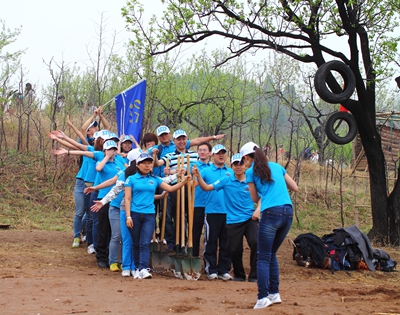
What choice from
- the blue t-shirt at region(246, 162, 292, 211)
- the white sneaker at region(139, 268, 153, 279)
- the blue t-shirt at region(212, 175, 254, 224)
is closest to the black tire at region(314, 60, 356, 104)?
the blue t-shirt at region(212, 175, 254, 224)

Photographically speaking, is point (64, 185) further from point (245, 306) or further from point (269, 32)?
point (245, 306)

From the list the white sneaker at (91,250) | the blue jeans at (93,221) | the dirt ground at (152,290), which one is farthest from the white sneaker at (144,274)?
the white sneaker at (91,250)

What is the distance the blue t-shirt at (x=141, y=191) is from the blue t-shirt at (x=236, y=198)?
3.22ft

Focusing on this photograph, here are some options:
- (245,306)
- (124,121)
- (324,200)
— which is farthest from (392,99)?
(245,306)

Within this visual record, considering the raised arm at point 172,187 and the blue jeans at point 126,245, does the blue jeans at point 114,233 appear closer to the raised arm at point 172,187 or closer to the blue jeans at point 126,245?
the blue jeans at point 126,245

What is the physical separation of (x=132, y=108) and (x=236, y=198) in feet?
10.4

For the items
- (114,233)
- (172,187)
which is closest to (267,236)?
(172,187)

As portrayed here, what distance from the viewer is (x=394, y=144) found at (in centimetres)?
1688

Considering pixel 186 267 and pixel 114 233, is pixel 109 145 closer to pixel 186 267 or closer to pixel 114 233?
pixel 114 233

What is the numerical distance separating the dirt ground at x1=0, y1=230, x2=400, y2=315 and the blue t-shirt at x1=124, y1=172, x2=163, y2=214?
3.06ft

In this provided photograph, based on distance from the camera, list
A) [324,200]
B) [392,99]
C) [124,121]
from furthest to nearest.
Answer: [392,99]
[324,200]
[124,121]

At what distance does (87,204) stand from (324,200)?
1065cm

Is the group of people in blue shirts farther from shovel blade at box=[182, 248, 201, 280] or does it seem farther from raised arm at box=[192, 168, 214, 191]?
shovel blade at box=[182, 248, 201, 280]

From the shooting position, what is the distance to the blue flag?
10.5m
